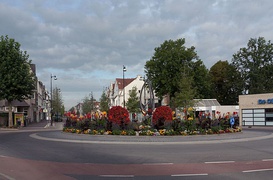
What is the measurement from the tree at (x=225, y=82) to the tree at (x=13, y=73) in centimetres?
4705

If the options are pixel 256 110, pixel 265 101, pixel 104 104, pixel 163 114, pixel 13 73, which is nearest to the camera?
pixel 163 114

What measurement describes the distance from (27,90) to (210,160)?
38152 millimetres

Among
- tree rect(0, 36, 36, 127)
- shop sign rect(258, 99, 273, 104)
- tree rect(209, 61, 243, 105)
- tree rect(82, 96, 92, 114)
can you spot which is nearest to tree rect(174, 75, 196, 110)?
shop sign rect(258, 99, 273, 104)

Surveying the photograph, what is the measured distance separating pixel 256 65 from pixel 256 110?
2847 cm

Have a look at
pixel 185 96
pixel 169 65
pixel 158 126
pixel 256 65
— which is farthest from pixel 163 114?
pixel 256 65

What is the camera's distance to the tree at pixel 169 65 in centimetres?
6681

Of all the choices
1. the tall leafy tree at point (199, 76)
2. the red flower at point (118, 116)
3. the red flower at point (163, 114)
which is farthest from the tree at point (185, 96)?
the red flower at point (118, 116)

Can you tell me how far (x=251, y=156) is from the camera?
15117mm

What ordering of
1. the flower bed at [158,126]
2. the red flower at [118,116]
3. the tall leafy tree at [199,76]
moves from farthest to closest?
the tall leafy tree at [199,76] → the red flower at [118,116] → the flower bed at [158,126]

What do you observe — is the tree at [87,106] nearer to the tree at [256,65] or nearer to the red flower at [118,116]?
the tree at [256,65]

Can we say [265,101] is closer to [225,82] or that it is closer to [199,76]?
[199,76]

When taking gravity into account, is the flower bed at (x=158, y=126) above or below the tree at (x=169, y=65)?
below

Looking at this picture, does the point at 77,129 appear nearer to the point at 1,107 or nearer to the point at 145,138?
the point at 145,138

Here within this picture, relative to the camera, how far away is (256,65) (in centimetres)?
7812
